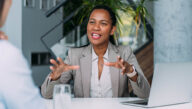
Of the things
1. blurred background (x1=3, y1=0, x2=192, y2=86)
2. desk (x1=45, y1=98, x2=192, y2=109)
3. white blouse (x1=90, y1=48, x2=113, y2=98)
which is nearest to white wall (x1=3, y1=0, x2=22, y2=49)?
blurred background (x1=3, y1=0, x2=192, y2=86)

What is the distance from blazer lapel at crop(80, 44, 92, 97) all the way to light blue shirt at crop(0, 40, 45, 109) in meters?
1.59

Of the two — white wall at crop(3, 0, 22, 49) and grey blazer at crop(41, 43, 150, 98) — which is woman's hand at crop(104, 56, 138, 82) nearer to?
grey blazer at crop(41, 43, 150, 98)

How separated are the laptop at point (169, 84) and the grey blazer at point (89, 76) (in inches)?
17.3

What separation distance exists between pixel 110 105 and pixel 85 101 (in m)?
0.23

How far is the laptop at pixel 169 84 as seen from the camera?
1.67 meters

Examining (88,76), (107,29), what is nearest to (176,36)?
(107,29)

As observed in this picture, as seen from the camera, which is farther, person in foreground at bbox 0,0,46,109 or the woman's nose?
the woman's nose

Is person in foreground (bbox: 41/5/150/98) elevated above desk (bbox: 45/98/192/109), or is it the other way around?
person in foreground (bbox: 41/5/150/98)

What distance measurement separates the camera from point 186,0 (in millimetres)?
3703

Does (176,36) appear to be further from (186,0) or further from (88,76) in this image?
(88,76)

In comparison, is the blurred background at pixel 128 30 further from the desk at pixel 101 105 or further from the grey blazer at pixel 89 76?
the desk at pixel 101 105

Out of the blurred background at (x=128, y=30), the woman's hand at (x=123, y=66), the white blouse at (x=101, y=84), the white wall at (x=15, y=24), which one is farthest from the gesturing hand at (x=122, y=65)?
the white wall at (x=15, y=24)

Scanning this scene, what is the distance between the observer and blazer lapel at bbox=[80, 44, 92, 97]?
241 cm

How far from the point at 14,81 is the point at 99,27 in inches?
70.9
